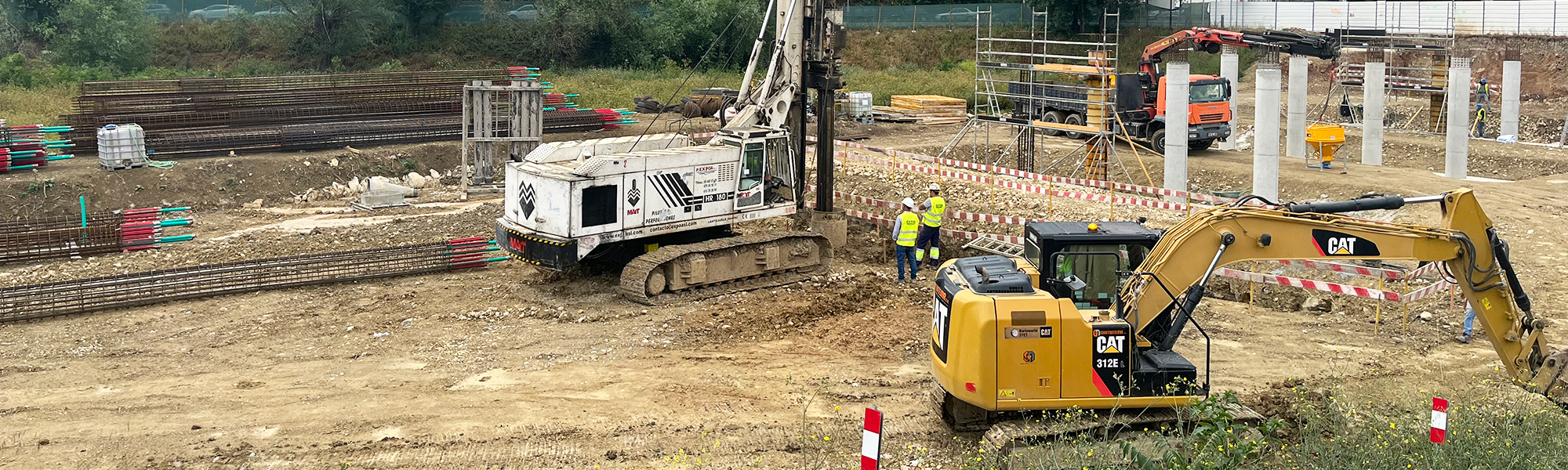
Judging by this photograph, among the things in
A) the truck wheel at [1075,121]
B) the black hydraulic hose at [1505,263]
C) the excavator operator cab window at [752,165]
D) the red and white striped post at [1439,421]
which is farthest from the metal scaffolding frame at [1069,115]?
the red and white striped post at [1439,421]

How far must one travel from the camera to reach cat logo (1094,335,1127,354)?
966cm

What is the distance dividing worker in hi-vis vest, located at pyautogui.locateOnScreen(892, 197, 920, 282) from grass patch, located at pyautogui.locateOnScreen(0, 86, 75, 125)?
21.0 m

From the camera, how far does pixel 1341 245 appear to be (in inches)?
399

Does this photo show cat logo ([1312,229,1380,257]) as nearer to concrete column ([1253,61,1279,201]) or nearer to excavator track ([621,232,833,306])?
excavator track ([621,232,833,306])

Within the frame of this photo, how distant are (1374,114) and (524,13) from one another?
3379 centimetres

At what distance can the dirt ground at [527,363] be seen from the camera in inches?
425

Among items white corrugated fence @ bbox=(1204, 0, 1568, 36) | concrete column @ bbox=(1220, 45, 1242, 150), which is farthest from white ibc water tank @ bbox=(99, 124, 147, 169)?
white corrugated fence @ bbox=(1204, 0, 1568, 36)

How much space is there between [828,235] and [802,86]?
7.39 feet

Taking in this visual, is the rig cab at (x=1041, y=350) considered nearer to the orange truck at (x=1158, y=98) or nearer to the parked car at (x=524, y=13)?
the orange truck at (x=1158, y=98)

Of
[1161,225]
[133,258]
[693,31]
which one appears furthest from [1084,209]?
[693,31]

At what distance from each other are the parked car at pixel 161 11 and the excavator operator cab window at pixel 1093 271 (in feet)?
163

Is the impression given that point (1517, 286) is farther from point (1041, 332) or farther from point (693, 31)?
point (693, 31)

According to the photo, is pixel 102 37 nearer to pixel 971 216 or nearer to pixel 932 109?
pixel 932 109

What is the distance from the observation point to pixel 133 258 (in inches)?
736
